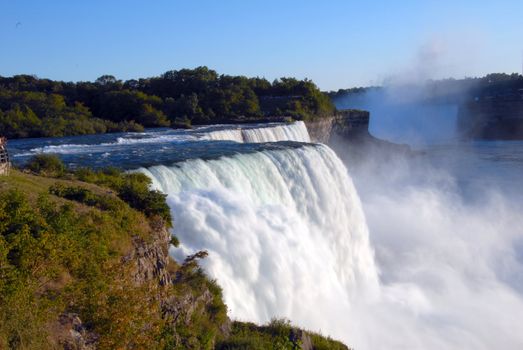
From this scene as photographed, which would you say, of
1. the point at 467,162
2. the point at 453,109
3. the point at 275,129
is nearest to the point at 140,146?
the point at 275,129

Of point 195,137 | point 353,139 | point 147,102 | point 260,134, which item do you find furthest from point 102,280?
point 353,139

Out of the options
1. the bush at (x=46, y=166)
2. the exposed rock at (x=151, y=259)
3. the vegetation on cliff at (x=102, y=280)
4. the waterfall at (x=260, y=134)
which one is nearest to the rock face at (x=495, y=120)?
the waterfall at (x=260, y=134)

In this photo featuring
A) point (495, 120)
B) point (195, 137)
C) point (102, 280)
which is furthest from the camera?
point (495, 120)

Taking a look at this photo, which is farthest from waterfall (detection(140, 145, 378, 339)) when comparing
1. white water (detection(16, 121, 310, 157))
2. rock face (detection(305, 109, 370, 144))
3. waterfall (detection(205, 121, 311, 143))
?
rock face (detection(305, 109, 370, 144))

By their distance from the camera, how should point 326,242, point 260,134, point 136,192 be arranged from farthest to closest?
point 260,134 < point 326,242 < point 136,192

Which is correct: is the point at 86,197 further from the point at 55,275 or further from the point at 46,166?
the point at 46,166

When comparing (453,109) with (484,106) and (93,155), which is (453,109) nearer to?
(484,106)

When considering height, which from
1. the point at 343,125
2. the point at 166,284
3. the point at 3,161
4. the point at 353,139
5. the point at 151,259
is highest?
the point at 3,161
